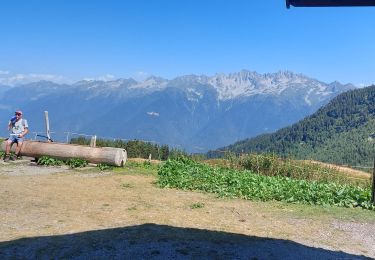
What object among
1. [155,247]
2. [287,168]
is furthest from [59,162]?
[155,247]

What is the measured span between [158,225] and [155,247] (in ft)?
7.57

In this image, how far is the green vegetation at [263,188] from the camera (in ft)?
53.1

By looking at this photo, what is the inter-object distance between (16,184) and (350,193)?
12.4 metres

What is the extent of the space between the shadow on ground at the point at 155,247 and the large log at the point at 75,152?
11626mm

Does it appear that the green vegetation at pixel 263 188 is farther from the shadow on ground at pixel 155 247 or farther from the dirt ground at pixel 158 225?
the shadow on ground at pixel 155 247

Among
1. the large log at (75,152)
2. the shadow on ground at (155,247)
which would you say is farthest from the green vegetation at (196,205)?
the large log at (75,152)

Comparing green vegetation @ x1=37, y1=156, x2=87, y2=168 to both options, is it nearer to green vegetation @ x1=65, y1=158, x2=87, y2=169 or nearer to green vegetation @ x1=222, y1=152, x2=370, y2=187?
green vegetation @ x1=65, y1=158, x2=87, y2=169

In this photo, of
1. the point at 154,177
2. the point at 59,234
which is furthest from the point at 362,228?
the point at 154,177

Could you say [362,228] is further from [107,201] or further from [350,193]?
[107,201]

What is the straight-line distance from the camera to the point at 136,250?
8.84 m

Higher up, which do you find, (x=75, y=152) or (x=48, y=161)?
(x=75, y=152)

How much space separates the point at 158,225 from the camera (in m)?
11.4

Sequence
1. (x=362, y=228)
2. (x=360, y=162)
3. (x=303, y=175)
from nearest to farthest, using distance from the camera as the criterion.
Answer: (x=362, y=228)
(x=303, y=175)
(x=360, y=162)

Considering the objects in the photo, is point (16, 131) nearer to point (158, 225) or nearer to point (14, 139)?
point (14, 139)
